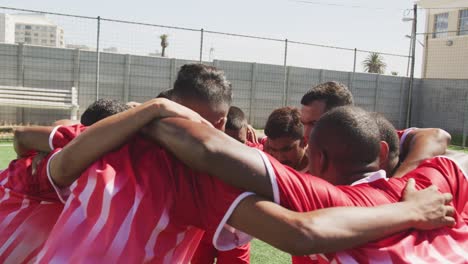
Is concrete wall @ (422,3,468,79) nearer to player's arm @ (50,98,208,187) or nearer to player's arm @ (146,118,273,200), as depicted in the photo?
player's arm @ (50,98,208,187)

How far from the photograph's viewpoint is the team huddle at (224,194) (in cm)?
164

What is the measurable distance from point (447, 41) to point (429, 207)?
29722 millimetres

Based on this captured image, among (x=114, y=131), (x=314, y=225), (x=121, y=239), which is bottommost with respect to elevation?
(x=121, y=239)

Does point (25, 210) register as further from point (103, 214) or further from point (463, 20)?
point (463, 20)

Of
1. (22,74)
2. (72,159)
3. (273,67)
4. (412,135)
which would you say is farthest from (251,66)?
(72,159)

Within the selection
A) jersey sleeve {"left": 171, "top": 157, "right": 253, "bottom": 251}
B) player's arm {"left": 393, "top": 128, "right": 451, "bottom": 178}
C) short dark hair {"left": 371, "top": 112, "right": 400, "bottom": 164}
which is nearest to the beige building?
player's arm {"left": 393, "top": 128, "right": 451, "bottom": 178}

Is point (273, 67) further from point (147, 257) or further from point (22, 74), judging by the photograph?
point (147, 257)

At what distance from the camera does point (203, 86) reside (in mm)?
2260

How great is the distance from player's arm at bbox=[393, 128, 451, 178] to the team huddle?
0.98ft

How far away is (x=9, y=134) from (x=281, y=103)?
8236 mm

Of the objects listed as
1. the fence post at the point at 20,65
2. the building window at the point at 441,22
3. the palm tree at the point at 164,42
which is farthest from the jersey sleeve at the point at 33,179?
the building window at the point at 441,22

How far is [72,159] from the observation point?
76.7 inches

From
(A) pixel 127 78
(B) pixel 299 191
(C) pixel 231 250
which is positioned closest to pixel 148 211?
(B) pixel 299 191

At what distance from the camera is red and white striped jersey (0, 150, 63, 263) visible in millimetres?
2512
